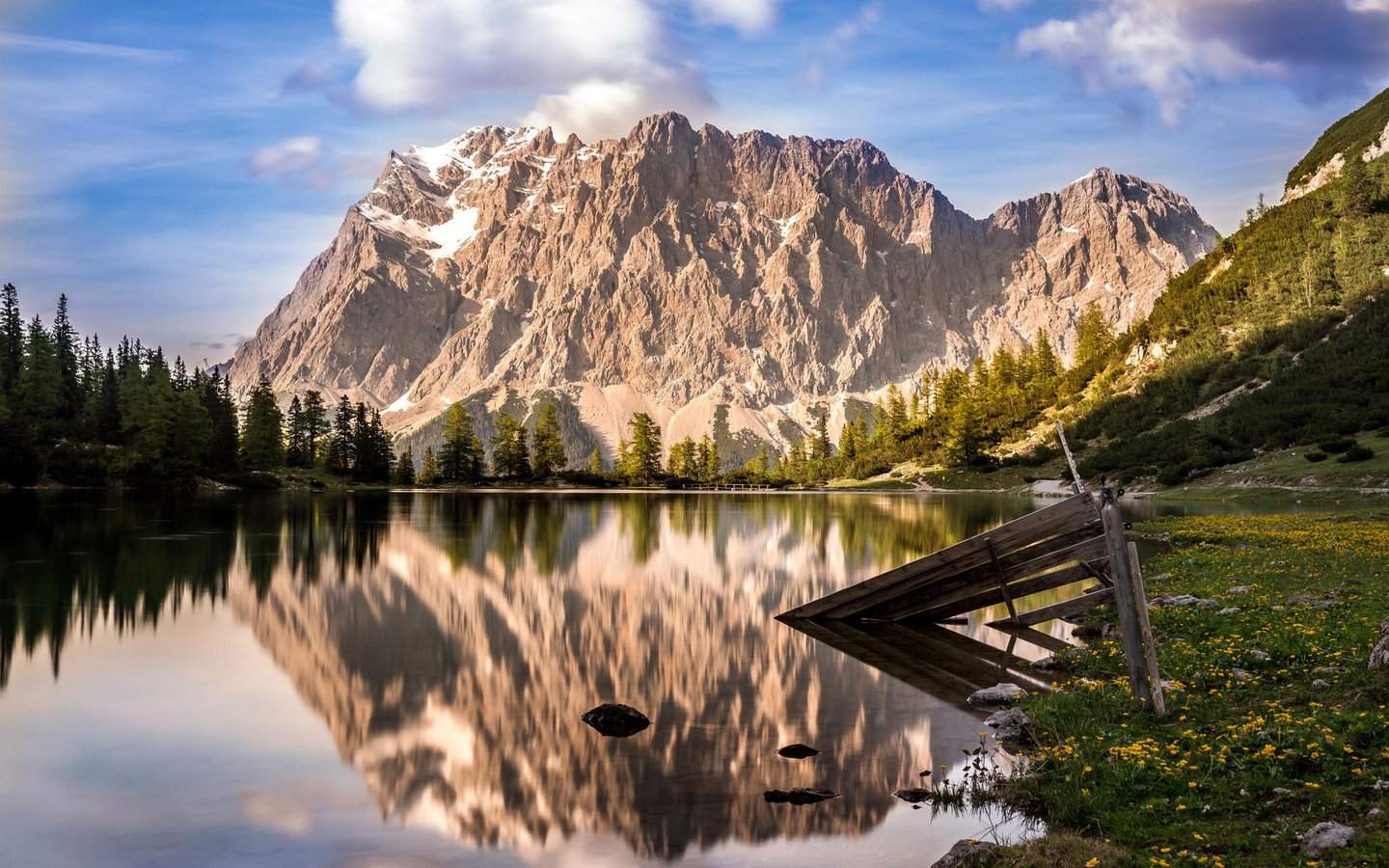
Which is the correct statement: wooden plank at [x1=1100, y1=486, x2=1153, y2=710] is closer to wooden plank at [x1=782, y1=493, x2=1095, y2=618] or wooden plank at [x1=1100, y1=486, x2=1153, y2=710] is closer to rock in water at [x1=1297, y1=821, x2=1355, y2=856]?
wooden plank at [x1=782, y1=493, x2=1095, y2=618]

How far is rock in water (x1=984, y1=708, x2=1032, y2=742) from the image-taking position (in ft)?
43.5

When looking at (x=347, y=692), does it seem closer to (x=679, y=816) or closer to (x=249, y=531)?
(x=679, y=816)

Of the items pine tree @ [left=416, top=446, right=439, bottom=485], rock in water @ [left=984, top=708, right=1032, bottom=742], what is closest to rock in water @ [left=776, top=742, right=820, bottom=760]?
rock in water @ [left=984, top=708, right=1032, bottom=742]

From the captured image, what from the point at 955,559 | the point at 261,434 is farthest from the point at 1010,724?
the point at 261,434

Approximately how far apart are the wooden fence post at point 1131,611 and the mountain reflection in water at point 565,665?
2.72m

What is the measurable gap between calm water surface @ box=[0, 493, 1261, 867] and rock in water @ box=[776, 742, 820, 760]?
0.20m

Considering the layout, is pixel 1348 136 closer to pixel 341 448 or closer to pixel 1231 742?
pixel 341 448

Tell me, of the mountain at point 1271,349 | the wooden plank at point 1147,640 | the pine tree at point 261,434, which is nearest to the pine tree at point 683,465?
the mountain at point 1271,349

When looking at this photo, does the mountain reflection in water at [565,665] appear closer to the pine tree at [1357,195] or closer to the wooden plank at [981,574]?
the wooden plank at [981,574]

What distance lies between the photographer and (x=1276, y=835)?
8320 mm

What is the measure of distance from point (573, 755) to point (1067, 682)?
29.8ft

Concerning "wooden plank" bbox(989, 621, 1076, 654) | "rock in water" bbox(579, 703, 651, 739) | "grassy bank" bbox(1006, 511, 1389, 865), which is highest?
"grassy bank" bbox(1006, 511, 1389, 865)

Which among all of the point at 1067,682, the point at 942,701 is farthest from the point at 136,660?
the point at 1067,682

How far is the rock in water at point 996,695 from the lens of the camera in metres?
15.4
